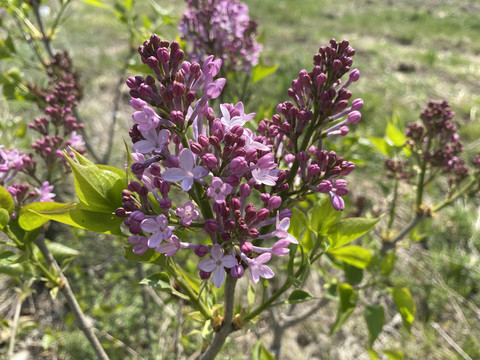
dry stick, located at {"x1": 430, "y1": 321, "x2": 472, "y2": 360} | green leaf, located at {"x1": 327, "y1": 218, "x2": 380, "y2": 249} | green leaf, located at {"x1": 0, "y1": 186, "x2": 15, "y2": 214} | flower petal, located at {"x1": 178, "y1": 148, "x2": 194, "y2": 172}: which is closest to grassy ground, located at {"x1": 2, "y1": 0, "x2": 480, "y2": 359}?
dry stick, located at {"x1": 430, "y1": 321, "x2": 472, "y2": 360}

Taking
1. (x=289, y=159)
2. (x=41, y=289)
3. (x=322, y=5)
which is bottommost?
(x=41, y=289)

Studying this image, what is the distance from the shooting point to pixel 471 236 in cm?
449

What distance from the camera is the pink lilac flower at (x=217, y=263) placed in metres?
1.05

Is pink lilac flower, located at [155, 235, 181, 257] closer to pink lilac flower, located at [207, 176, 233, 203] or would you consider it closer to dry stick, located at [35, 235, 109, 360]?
pink lilac flower, located at [207, 176, 233, 203]

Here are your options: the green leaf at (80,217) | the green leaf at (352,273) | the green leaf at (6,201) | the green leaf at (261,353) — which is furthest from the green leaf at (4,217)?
the green leaf at (352,273)

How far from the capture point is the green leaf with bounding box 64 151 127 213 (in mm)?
1052

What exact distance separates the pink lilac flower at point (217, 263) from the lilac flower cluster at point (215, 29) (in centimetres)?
165

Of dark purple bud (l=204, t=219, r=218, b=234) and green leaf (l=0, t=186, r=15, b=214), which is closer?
dark purple bud (l=204, t=219, r=218, b=234)

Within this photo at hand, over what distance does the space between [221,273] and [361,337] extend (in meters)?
3.27

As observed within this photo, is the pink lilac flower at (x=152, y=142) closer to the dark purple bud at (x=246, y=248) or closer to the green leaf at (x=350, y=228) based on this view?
the dark purple bud at (x=246, y=248)

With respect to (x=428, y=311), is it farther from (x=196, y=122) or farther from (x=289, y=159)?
(x=196, y=122)

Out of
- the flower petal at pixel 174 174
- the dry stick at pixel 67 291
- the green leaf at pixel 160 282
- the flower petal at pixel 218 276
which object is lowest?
the dry stick at pixel 67 291

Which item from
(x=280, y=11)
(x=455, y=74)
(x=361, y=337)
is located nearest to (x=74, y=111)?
(x=361, y=337)

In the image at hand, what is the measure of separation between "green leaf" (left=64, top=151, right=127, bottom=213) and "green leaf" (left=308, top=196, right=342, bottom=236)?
2.37 ft
